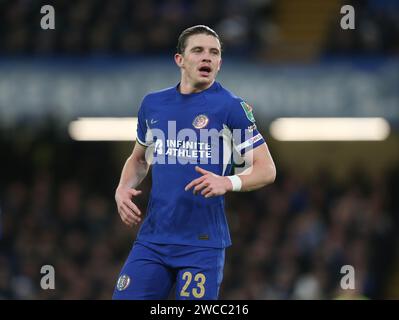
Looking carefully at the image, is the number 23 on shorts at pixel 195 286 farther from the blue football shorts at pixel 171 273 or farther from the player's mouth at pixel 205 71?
the player's mouth at pixel 205 71

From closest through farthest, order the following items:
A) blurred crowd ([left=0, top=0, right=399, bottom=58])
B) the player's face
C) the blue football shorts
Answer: the blue football shorts < the player's face < blurred crowd ([left=0, top=0, right=399, bottom=58])

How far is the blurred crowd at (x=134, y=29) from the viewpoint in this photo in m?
16.0

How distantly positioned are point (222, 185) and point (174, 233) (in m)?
0.59

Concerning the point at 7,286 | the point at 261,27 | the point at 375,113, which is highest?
the point at 261,27

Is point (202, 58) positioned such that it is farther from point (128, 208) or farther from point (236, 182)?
point (128, 208)

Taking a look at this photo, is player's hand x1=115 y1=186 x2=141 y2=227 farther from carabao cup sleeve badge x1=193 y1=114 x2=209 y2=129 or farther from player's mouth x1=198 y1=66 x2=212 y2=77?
player's mouth x1=198 y1=66 x2=212 y2=77

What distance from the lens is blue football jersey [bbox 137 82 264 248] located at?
698 centimetres

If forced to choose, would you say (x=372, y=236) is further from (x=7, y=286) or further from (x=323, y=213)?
(x=7, y=286)

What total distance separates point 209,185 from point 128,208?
2.27 ft

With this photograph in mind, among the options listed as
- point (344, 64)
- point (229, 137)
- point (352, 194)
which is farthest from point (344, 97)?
point (229, 137)

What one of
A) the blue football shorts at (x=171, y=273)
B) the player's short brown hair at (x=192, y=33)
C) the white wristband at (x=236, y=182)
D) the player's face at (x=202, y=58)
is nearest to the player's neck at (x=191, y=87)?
the player's face at (x=202, y=58)

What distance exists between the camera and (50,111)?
53.8 feet

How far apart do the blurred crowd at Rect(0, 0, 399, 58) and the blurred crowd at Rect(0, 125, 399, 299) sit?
1661 millimetres

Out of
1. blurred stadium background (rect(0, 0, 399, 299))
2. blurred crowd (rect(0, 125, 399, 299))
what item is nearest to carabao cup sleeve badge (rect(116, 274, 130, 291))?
blurred crowd (rect(0, 125, 399, 299))
